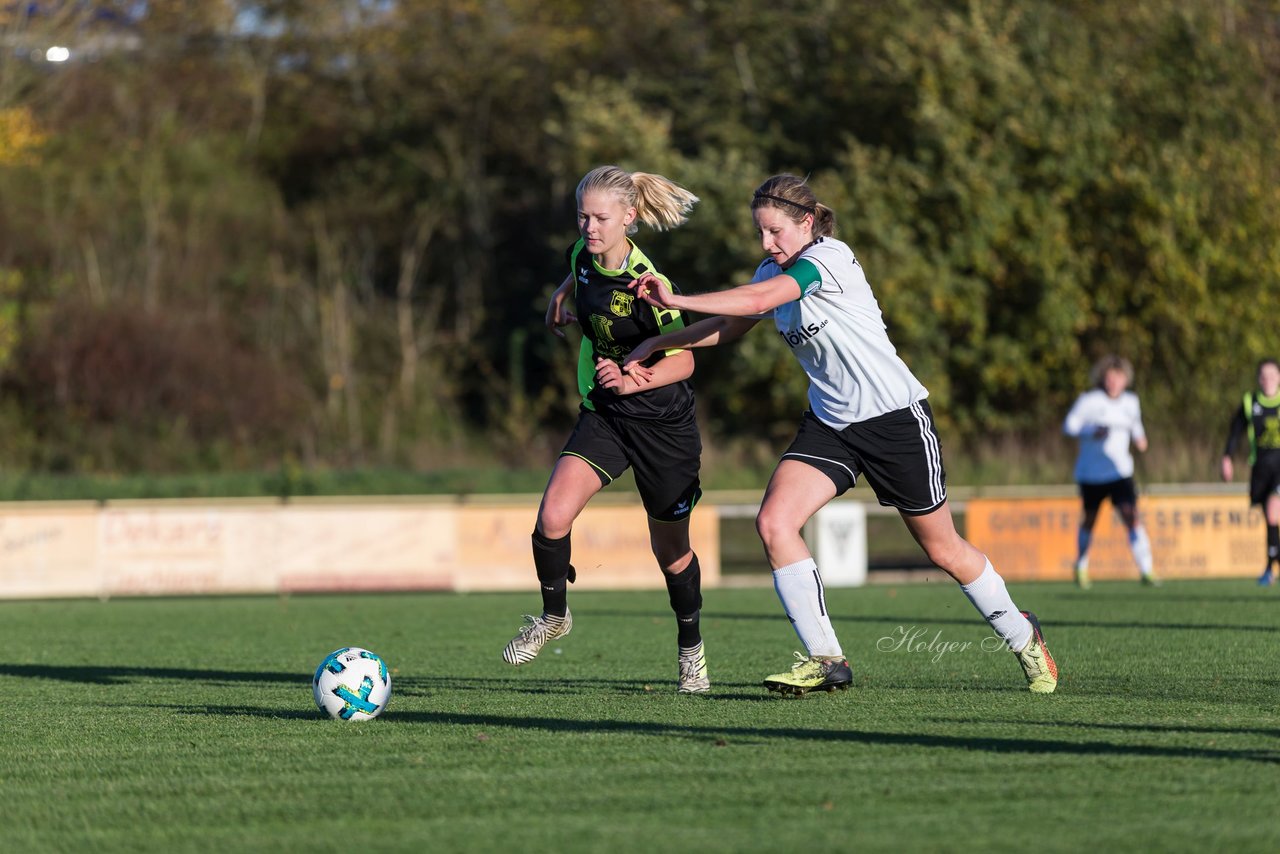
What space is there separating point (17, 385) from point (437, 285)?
10067mm

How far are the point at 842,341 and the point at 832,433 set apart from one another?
0.39m

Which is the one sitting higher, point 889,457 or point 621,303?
point 621,303

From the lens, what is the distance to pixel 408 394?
120 feet

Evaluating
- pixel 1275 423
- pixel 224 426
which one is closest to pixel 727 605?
pixel 1275 423

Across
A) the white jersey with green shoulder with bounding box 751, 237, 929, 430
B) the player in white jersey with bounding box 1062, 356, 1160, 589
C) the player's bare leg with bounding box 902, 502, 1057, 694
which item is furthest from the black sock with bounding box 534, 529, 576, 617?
the player in white jersey with bounding box 1062, 356, 1160, 589

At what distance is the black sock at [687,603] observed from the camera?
7.36 m

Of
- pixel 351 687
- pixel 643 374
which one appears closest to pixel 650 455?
pixel 643 374

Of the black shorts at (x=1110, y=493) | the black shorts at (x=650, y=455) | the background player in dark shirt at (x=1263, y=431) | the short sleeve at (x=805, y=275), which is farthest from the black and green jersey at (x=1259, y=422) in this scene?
the short sleeve at (x=805, y=275)

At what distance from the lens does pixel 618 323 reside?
7.18 metres

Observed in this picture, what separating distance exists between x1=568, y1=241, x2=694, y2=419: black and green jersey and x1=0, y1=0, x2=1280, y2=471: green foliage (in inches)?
872

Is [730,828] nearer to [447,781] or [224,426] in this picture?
[447,781]

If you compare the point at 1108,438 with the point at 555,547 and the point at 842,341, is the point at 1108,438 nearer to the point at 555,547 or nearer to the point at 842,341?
the point at 555,547

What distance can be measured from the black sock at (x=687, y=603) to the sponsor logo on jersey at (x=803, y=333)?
1232 millimetres

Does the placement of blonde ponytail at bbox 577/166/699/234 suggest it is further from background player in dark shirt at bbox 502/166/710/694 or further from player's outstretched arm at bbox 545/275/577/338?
player's outstretched arm at bbox 545/275/577/338
